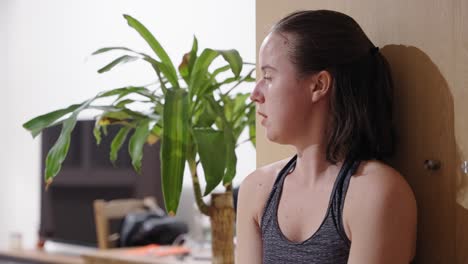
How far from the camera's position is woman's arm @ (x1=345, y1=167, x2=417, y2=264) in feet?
2.85

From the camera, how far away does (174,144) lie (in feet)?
4.46

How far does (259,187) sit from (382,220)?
0.24m

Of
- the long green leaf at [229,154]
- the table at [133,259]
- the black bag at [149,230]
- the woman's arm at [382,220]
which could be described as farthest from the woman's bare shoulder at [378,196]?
the black bag at [149,230]

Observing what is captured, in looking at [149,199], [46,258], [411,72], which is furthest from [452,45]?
[46,258]

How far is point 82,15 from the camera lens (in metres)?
4.15

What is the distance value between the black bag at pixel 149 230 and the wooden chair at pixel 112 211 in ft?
0.53

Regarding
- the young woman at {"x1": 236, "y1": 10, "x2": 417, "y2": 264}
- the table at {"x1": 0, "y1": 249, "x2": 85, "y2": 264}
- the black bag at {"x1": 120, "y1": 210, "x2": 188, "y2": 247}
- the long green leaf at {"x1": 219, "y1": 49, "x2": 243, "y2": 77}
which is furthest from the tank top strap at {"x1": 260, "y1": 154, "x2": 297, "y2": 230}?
the table at {"x1": 0, "y1": 249, "x2": 85, "y2": 264}

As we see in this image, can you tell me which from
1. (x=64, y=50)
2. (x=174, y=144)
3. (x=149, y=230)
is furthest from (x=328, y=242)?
(x=64, y=50)

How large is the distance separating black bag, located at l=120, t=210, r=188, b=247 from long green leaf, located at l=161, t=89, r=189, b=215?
6.60 feet

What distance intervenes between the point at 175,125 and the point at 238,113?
1.10ft

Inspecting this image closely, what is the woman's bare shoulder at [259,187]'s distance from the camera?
3.45 feet

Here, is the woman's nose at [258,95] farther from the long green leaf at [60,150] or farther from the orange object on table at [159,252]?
the orange object on table at [159,252]

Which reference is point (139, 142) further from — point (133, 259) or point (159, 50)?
point (133, 259)

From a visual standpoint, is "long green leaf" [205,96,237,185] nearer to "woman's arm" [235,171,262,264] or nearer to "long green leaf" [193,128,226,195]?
"long green leaf" [193,128,226,195]
